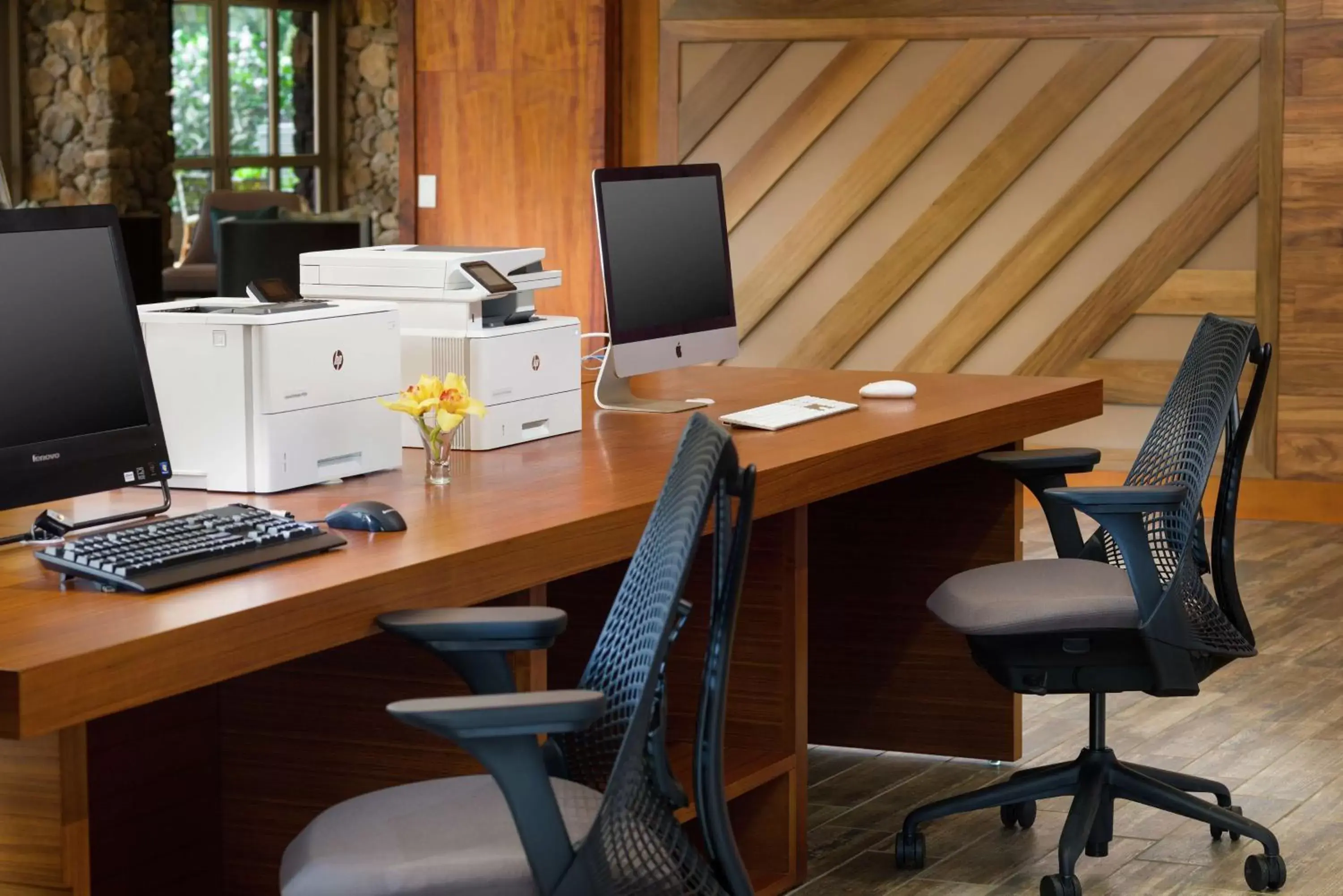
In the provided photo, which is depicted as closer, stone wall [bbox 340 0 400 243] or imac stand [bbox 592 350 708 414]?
imac stand [bbox 592 350 708 414]

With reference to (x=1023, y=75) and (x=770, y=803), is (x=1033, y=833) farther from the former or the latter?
(x=1023, y=75)

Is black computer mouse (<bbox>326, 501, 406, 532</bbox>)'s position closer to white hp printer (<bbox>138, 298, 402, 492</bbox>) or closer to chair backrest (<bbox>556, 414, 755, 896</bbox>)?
white hp printer (<bbox>138, 298, 402, 492</bbox>)

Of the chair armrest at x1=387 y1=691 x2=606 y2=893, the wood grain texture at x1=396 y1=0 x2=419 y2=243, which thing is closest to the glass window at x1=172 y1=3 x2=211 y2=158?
the wood grain texture at x1=396 y1=0 x2=419 y2=243

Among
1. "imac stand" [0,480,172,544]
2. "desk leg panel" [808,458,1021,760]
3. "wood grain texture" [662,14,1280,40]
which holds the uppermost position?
"wood grain texture" [662,14,1280,40]

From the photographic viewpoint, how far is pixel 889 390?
4.09 metres

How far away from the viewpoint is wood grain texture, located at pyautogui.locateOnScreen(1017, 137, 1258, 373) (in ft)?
23.6

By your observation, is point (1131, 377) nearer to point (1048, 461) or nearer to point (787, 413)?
point (1048, 461)

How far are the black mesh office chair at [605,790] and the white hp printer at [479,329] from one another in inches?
48.6

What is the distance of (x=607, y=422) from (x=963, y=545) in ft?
2.94

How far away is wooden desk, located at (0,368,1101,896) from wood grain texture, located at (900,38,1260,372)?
3115 millimetres

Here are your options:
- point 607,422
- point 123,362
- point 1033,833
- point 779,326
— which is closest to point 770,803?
point 1033,833

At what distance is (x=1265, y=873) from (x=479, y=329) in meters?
1.71

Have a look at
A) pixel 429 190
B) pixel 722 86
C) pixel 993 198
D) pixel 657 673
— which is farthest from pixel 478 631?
pixel 429 190

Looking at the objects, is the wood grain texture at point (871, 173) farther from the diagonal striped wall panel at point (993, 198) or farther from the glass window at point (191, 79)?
the glass window at point (191, 79)
